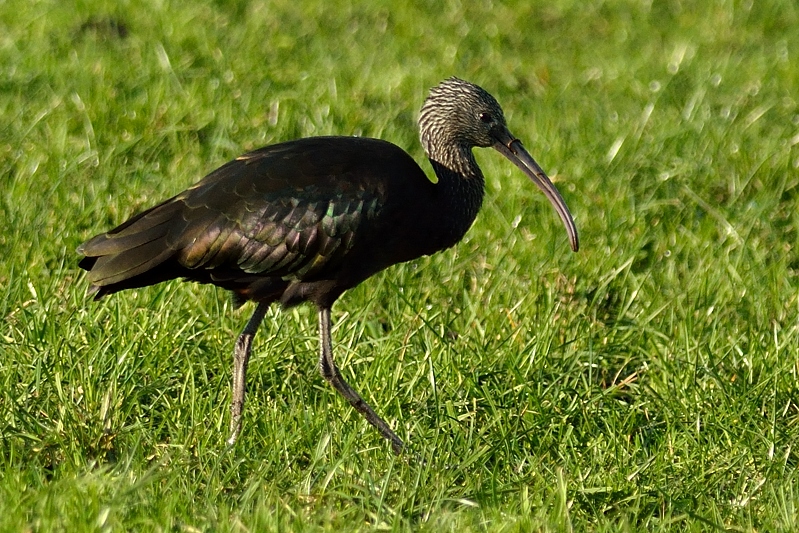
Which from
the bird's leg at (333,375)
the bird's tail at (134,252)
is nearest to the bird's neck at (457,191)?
the bird's leg at (333,375)

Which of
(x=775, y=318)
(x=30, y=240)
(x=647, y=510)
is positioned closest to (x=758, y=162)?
(x=775, y=318)

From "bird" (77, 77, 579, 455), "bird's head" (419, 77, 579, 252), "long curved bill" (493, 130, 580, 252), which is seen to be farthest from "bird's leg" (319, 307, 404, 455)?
"long curved bill" (493, 130, 580, 252)

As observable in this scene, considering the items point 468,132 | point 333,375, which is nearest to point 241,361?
point 333,375

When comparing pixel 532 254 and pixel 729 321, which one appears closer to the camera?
pixel 729 321

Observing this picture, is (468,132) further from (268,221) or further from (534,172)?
(268,221)

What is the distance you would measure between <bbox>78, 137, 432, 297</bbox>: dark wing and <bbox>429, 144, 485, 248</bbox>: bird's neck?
235 millimetres

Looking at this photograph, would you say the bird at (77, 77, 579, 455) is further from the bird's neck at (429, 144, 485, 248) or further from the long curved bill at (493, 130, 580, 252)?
the long curved bill at (493, 130, 580, 252)

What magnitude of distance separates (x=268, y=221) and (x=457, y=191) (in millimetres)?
770

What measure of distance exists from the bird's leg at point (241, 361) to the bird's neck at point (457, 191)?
738mm

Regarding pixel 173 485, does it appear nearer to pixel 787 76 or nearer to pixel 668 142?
pixel 668 142

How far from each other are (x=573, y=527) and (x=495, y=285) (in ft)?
5.93

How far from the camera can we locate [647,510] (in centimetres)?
409

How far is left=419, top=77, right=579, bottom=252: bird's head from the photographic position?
16.6 ft

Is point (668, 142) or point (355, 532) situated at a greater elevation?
point (355, 532)
